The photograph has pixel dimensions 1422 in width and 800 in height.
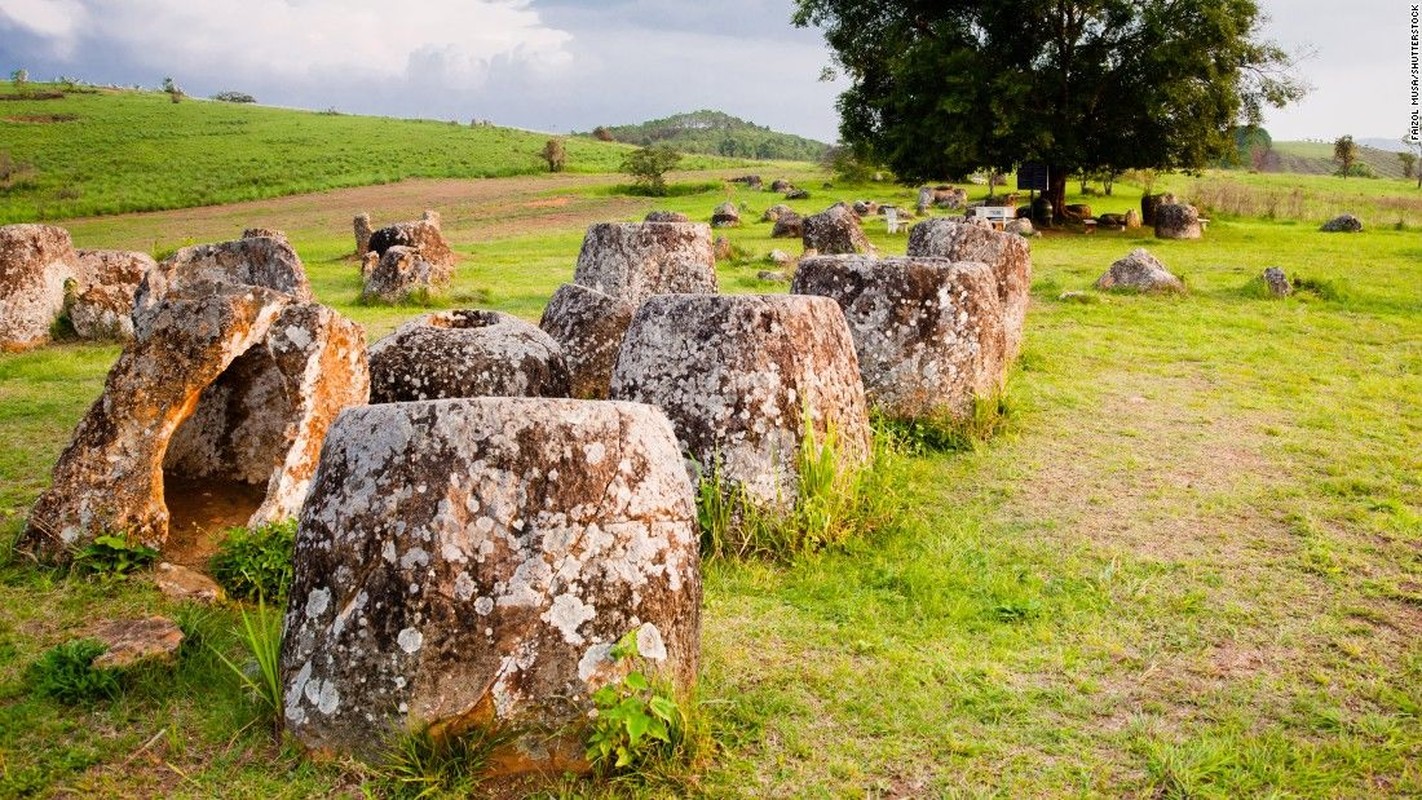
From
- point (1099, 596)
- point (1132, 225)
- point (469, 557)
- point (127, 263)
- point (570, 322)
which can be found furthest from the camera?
point (1132, 225)

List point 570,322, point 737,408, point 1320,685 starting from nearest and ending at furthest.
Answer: point 1320,685
point 737,408
point 570,322

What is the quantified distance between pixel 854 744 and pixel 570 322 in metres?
5.64

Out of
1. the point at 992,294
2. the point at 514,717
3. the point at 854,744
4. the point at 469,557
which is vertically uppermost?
the point at 992,294

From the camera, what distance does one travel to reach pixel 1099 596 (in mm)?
5582

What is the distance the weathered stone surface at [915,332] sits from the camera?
8.53m

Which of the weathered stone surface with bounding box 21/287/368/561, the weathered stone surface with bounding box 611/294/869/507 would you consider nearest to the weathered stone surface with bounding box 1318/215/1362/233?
the weathered stone surface with bounding box 611/294/869/507

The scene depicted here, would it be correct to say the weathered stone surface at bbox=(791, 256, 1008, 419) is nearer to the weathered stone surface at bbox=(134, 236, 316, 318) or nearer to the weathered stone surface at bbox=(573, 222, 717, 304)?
the weathered stone surface at bbox=(573, 222, 717, 304)

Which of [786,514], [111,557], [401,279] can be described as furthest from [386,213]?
[786,514]

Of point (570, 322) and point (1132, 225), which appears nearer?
point (570, 322)

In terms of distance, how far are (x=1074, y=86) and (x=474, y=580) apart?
30.5m

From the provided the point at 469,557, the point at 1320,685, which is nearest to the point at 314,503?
the point at 469,557

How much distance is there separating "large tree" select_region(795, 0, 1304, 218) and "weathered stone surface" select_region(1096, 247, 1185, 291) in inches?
420

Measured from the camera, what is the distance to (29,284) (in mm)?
13539

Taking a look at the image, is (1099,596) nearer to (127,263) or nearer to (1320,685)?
(1320,685)
